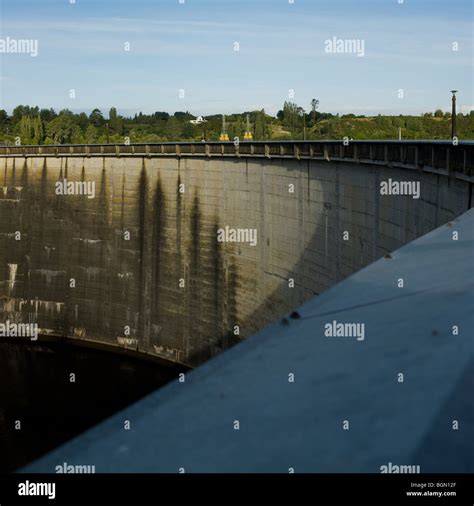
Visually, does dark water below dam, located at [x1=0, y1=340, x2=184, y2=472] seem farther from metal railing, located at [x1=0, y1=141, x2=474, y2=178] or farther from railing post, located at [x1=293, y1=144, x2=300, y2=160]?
railing post, located at [x1=293, y1=144, x2=300, y2=160]

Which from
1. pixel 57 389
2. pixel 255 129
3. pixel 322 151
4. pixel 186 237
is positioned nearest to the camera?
pixel 322 151

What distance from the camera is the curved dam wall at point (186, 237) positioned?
27188mm

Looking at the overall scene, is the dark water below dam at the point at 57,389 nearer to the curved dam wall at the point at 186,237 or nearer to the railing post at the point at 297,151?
the curved dam wall at the point at 186,237

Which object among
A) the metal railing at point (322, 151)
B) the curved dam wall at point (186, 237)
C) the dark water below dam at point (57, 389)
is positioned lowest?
the dark water below dam at point (57, 389)

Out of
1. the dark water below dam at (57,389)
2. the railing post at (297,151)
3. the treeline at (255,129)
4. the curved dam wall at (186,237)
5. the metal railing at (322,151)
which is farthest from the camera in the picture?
the treeline at (255,129)

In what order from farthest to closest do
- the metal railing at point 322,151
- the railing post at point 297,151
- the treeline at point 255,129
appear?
the treeline at point 255,129
the railing post at point 297,151
the metal railing at point 322,151

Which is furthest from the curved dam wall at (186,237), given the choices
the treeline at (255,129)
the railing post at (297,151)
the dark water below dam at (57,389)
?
the treeline at (255,129)

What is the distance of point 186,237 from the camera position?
38375 millimetres

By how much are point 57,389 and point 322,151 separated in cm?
1654

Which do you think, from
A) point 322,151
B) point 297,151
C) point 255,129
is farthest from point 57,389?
point 255,129

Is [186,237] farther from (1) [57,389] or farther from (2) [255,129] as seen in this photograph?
(2) [255,129]

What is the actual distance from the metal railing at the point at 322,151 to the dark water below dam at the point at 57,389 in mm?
10618

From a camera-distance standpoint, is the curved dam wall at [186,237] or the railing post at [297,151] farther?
the railing post at [297,151]
